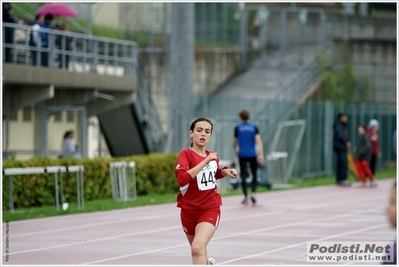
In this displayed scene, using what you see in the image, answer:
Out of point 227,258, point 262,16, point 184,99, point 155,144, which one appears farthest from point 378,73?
point 227,258

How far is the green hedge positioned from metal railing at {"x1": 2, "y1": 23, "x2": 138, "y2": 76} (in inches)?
152

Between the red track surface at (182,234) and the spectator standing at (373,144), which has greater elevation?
Result: the spectator standing at (373,144)

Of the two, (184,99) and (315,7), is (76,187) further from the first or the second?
(315,7)

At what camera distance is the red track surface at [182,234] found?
12531 millimetres

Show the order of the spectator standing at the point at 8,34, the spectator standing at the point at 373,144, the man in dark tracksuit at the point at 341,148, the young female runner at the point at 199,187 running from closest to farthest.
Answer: the young female runner at the point at 199,187
the spectator standing at the point at 8,34
the man in dark tracksuit at the point at 341,148
the spectator standing at the point at 373,144

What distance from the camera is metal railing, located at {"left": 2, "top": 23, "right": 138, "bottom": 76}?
25.6 metres

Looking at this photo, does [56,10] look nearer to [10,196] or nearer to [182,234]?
[10,196]

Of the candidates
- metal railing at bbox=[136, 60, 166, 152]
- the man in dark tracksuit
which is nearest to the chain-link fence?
the man in dark tracksuit

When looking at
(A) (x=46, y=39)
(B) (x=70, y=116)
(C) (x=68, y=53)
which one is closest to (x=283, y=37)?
(B) (x=70, y=116)

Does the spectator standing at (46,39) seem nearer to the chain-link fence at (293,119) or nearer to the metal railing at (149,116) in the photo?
the chain-link fence at (293,119)

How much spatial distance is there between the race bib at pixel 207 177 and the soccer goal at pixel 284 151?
1904 cm

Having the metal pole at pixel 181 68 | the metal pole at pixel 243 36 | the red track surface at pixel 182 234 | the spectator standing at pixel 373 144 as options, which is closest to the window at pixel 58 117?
the metal pole at pixel 181 68

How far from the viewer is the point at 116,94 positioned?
1235 inches

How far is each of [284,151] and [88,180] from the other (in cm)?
1086
